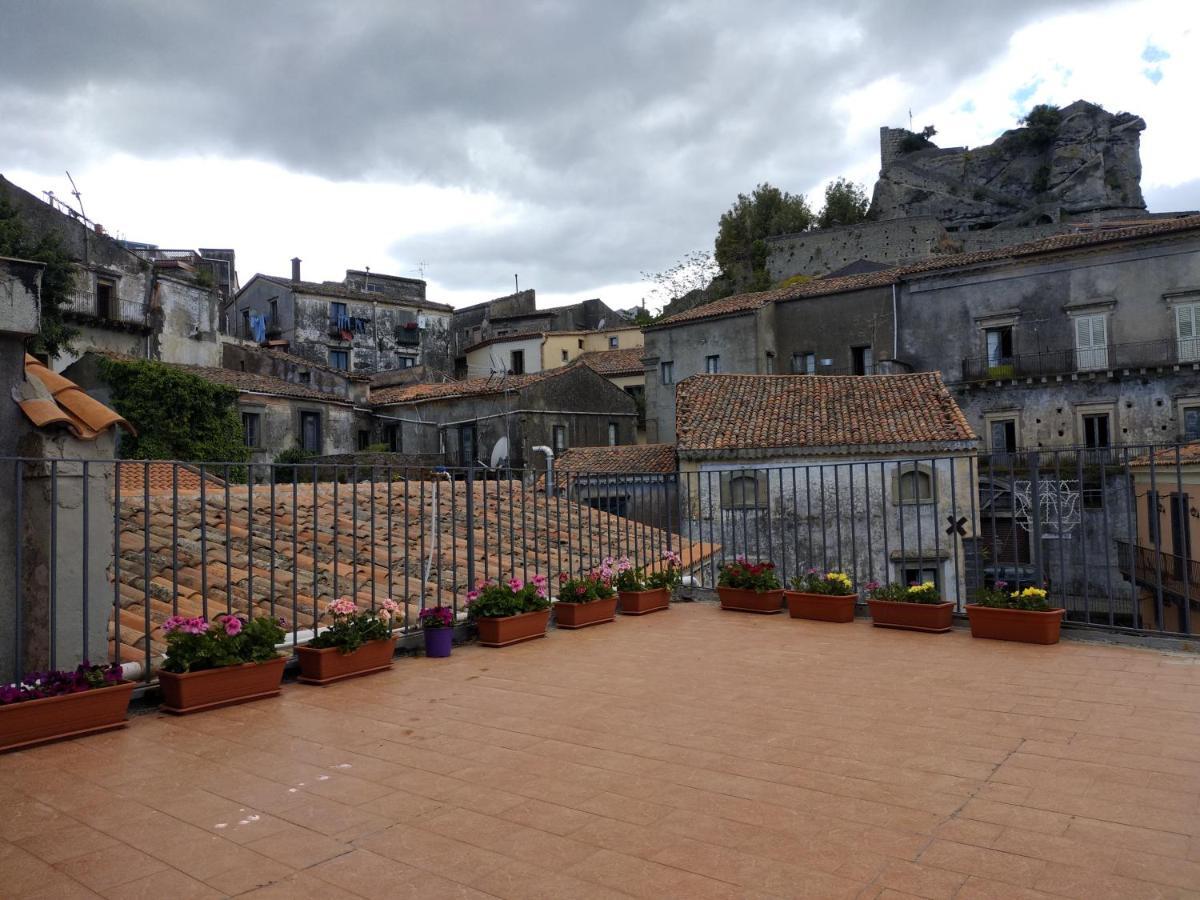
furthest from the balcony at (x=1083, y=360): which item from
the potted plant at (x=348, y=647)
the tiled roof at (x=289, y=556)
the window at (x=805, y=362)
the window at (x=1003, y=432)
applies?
the potted plant at (x=348, y=647)

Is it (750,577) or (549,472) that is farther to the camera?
(549,472)

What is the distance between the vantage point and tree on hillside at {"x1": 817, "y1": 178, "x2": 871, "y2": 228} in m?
52.9

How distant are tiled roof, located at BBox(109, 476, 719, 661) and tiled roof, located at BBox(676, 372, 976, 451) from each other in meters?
10.7

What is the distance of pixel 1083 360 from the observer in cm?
2922

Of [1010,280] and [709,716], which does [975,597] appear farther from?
[1010,280]

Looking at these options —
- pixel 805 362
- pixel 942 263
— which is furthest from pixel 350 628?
pixel 942 263

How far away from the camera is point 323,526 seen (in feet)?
27.6

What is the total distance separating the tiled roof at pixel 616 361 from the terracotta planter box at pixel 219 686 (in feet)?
110

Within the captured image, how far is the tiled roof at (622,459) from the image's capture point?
24.0 meters

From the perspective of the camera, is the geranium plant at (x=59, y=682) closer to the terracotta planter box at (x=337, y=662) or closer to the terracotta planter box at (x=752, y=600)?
the terracotta planter box at (x=337, y=662)

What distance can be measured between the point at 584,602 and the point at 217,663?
3412 millimetres

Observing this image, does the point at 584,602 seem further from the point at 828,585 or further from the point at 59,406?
the point at 59,406

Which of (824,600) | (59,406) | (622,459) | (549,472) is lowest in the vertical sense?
(824,600)

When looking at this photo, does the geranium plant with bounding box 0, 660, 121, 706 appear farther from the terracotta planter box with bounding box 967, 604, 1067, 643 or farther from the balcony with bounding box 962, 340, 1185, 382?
the balcony with bounding box 962, 340, 1185, 382
